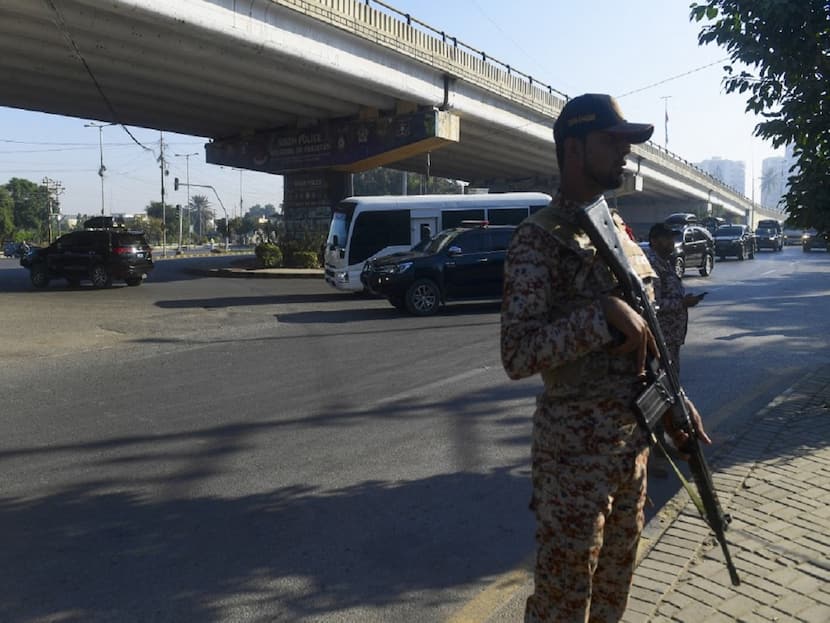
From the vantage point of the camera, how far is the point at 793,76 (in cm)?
624

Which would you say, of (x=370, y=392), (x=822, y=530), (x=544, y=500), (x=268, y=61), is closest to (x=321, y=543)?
(x=544, y=500)

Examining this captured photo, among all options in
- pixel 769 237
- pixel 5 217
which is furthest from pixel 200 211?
pixel 769 237

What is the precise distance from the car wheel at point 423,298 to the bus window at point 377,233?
149 inches

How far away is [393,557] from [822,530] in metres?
2.26

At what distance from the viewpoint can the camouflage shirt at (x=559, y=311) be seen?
199 cm

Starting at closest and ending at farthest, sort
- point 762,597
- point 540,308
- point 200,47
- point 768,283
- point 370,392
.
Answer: point 540,308
point 762,597
point 370,392
point 200,47
point 768,283

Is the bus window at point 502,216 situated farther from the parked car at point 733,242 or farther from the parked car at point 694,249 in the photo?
the parked car at point 733,242

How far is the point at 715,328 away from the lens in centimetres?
1187

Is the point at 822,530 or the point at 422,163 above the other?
the point at 422,163

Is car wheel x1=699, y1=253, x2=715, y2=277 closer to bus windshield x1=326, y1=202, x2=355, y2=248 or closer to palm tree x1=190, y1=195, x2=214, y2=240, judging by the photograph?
bus windshield x1=326, y1=202, x2=355, y2=248

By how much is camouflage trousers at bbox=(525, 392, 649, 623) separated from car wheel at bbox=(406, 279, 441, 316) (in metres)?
11.8

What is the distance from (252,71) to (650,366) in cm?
2119

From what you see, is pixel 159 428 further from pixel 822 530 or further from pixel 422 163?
pixel 422 163

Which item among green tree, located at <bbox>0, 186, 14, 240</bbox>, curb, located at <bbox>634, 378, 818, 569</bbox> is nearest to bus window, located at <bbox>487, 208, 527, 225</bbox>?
curb, located at <bbox>634, 378, 818, 569</bbox>
